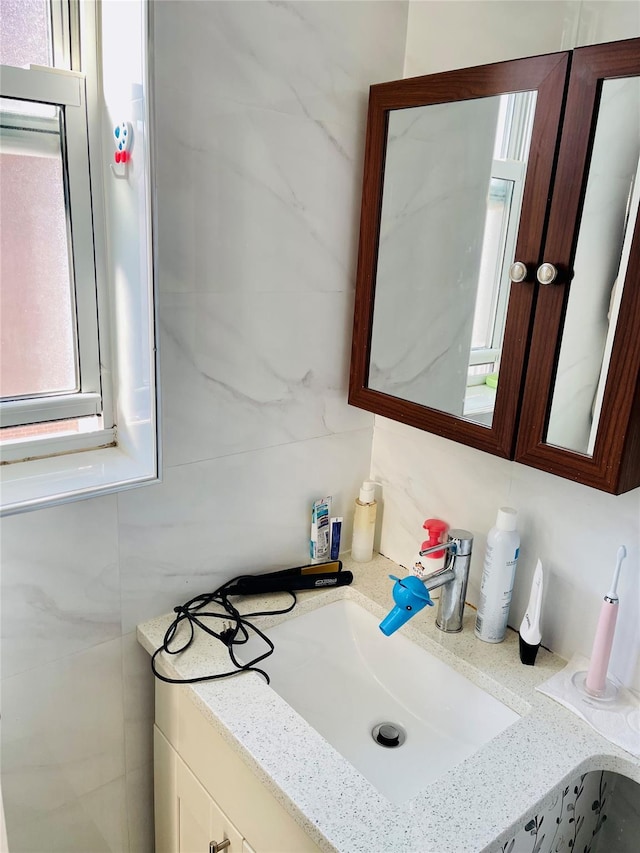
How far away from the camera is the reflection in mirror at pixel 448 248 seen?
1036 mm

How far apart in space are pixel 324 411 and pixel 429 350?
0.28 meters

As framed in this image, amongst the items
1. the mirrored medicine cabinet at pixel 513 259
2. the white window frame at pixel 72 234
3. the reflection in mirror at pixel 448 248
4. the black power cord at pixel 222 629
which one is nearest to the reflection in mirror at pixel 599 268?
the mirrored medicine cabinet at pixel 513 259

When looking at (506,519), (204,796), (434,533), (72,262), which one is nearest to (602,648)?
(506,519)

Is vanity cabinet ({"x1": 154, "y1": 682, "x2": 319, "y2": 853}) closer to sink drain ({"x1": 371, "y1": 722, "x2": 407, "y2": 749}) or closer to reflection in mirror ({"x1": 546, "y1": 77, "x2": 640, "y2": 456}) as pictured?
sink drain ({"x1": 371, "y1": 722, "x2": 407, "y2": 749})

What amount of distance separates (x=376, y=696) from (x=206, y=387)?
2.15 feet

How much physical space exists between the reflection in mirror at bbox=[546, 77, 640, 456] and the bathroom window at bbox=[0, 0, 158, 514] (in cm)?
61

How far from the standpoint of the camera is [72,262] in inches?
43.9

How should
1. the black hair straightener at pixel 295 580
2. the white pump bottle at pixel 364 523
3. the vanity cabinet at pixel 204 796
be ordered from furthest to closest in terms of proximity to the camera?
the white pump bottle at pixel 364 523 < the black hair straightener at pixel 295 580 < the vanity cabinet at pixel 204 796

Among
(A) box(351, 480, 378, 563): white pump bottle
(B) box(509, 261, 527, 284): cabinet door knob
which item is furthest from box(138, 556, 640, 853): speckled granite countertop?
(B) box(509, 261, 527, 284): cabinet door knob

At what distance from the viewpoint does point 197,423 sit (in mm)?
1179

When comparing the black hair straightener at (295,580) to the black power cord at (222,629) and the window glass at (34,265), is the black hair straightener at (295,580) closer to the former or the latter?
the black power cord at (222,629)

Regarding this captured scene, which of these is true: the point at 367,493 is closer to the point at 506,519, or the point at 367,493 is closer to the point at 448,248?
the point at 506,519

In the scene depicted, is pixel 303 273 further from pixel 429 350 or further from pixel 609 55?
pixel 609 55

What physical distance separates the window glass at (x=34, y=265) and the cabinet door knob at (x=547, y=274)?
2.49 ft
